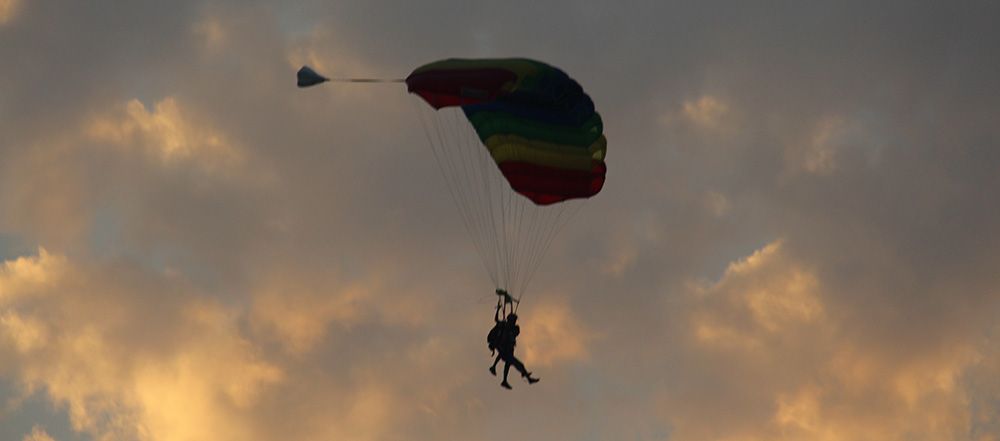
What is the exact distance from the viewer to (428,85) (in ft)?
143

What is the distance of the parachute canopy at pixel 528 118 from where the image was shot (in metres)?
43.9

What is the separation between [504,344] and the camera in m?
45.3

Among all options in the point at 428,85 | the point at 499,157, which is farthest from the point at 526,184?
the point at 428,85

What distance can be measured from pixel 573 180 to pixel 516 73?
367cm

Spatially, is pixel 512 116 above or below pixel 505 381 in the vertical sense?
above

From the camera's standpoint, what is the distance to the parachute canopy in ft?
144

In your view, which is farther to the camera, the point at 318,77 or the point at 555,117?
the point at 555,117

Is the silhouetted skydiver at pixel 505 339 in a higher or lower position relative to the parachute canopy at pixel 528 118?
lower

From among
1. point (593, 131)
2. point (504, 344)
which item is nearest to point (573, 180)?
point (593, 131)

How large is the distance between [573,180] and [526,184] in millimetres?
1665

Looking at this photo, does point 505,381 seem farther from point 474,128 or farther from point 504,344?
point 474,128

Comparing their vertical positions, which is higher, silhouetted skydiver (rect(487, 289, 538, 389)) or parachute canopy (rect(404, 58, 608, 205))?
parachute canopy (rect(404, 58, 608, 205))

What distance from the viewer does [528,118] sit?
Result: 150 ft

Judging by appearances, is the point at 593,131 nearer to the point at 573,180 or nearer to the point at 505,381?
the point at 573,180
